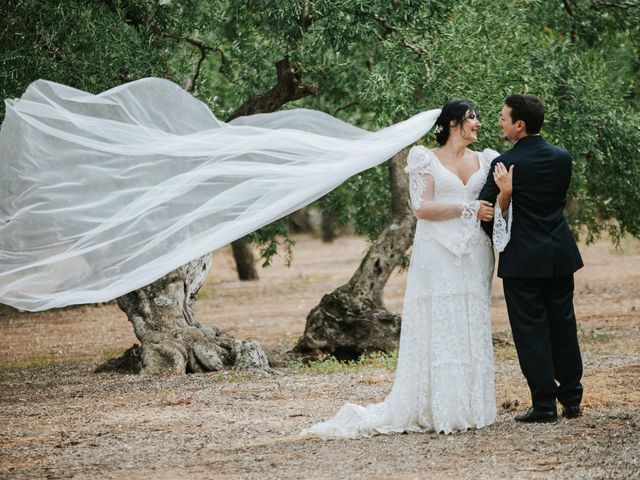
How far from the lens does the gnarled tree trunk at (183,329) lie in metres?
12.0

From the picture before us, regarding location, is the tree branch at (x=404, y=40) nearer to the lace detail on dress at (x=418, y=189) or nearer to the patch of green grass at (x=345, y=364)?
the patch of green grass at (x=345, y=364)

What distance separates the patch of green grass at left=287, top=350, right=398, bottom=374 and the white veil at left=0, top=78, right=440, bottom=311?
12.2 feet

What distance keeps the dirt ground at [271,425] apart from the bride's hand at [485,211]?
5.04 ft

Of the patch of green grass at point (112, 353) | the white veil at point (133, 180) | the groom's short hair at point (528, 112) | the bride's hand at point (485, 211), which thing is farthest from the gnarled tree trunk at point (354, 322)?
the groom's short hair at point (528, 112)

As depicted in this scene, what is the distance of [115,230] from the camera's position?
8.59 metres

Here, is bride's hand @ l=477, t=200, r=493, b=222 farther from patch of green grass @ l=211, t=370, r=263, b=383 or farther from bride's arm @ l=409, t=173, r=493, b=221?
patch of green grass @ l=211, t=370, r=263, b=383

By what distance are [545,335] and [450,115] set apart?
1.76 metres

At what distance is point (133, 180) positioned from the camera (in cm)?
878

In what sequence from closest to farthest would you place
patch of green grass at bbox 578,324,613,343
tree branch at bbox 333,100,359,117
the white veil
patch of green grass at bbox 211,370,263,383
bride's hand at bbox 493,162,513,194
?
bride's hand at bbox 493,162,513,194 < the white veil < patch of green grass at bbox 211,370,263,383 < patch of green grass at bbox 578,324,613,343 < tree branch at bbox 333,100,359,117

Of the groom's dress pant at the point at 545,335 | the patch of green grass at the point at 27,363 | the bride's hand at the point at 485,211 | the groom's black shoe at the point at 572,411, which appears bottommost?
the patch of green grass at the point at 27,363

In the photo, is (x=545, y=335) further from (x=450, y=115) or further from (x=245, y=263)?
(x=245, y=263)

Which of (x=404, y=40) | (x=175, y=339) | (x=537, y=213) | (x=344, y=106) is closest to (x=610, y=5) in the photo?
(x=344, y=106)

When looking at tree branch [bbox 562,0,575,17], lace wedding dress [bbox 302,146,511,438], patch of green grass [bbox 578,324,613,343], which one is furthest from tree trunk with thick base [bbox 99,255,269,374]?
tree branch [bbox 562,0,575,17]

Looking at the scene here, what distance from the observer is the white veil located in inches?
335
